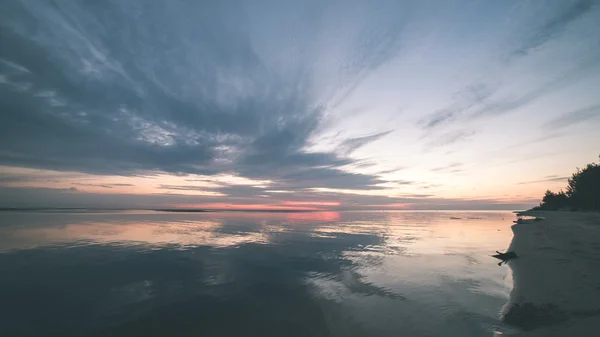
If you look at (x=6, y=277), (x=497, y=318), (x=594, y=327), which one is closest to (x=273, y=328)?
(x=497, y=318)

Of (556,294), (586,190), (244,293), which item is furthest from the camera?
(586,190)

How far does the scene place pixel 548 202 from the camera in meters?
157

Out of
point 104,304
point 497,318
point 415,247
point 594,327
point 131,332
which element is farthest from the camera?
point 415,247

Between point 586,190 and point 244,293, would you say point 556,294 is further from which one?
point 586,190

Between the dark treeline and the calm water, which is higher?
the dark treeline

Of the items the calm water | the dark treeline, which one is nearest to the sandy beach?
the calm water

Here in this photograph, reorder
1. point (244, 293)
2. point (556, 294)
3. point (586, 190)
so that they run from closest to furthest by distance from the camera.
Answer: point (556, 294) < point (244, 293) < point (586, 190)

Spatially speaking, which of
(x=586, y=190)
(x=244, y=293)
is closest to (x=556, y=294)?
(x=244, y=293)

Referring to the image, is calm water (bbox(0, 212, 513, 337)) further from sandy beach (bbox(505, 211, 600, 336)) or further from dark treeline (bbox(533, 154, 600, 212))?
dark treeline (bbox(533, 154, 600, 212))

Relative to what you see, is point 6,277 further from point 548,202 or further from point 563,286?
point 548,202

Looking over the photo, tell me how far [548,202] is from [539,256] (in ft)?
612

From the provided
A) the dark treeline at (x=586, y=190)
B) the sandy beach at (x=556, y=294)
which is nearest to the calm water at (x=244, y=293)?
the sandy beach at (x=556, y=294)

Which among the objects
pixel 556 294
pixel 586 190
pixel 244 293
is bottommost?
pixel 244 293

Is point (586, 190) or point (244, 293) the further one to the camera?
point (586, 190)
